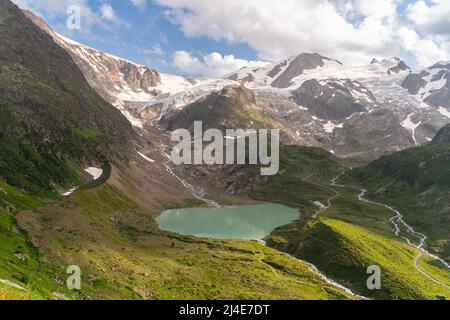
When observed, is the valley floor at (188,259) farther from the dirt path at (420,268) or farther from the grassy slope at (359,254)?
the dirt path at (420,268)


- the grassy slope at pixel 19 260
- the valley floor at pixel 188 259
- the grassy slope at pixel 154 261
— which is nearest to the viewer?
the grassy slope at pixel 19 260

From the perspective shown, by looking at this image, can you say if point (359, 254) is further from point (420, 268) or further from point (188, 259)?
point (188, 259)

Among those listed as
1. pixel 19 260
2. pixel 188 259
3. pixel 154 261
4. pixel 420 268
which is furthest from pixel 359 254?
pixel 19 260

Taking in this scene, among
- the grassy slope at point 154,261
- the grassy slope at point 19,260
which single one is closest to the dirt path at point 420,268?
the grassy slope at point 154,261

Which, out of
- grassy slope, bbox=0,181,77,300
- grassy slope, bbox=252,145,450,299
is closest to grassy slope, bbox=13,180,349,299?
grassy slope, bbox=0,181,77,300

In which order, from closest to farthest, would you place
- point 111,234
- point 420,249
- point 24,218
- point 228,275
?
point 228,275
point 24,218
point 111,234
point 420,249

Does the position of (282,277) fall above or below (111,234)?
below

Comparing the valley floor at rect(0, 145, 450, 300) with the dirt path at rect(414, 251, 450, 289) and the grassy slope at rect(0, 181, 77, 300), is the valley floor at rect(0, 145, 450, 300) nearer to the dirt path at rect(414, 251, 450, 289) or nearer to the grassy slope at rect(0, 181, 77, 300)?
the grassy slope at rect(0, 181, 77, 300)
